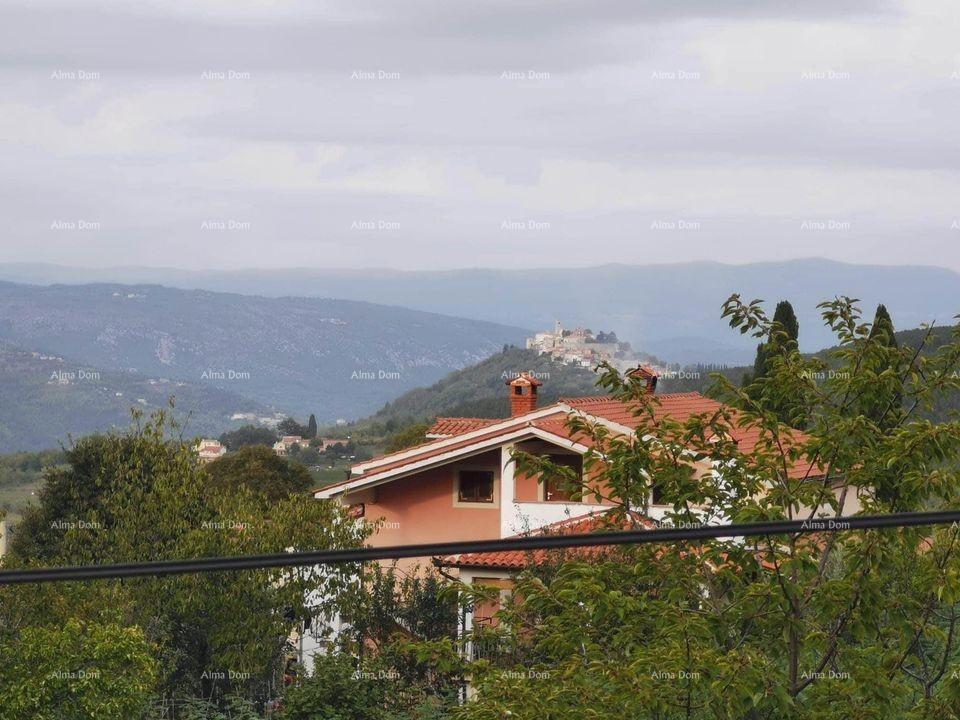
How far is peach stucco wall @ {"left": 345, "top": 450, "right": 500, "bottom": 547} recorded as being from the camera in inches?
857

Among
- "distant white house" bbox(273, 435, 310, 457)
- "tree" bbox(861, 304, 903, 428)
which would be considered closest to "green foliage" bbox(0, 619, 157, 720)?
"tree" bbox(861, 304, 903, 428)

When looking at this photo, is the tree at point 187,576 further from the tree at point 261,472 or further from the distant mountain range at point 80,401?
the distant mountain range at point 80,401

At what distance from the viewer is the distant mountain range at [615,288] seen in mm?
80562

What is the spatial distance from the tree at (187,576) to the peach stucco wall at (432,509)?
2757 mm

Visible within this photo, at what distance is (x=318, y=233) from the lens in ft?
378

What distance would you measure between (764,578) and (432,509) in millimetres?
15987

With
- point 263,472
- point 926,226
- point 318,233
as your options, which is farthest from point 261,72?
point 263,472

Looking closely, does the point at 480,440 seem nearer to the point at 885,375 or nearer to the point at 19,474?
the point at 885,375

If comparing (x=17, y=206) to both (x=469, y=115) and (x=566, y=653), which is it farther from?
(x=566, y=653)

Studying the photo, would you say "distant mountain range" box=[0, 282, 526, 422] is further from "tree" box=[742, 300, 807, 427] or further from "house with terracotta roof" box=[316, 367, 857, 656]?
"tree" box=[742, 300, 807, 427]

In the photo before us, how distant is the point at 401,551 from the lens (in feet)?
6.84

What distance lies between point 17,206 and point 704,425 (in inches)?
4397

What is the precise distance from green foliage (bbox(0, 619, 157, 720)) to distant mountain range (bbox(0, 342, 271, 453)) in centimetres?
4097

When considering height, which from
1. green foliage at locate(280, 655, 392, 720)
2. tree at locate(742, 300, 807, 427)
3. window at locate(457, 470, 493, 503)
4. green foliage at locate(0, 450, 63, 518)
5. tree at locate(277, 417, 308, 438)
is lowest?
Result: green foliage at locate(0, 450, 63, 518)
